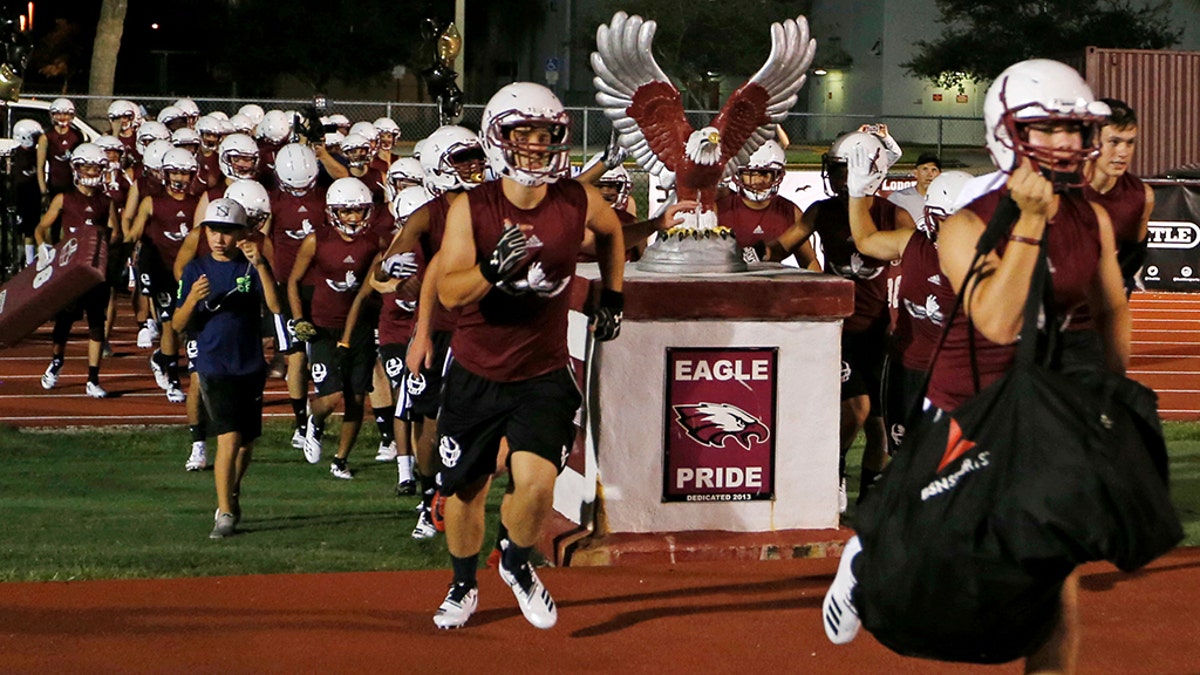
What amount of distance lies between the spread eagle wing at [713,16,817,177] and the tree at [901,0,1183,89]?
34.2m

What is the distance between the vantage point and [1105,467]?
4.01m

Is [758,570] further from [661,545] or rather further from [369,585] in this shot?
[369,585]

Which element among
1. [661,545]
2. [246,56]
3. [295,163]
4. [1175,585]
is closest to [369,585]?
[661,545]

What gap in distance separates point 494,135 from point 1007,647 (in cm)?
273

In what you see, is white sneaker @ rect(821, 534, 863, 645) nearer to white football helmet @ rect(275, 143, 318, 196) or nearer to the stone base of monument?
the stone base of monument

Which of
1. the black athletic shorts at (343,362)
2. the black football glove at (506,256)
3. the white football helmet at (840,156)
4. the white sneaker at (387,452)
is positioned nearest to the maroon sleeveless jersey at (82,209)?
the white sneaker at (387,452)

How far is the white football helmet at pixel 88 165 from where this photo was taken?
1523 cm

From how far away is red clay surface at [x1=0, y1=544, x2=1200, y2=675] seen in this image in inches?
232

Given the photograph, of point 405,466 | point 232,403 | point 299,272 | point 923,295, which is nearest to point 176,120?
point 299,272

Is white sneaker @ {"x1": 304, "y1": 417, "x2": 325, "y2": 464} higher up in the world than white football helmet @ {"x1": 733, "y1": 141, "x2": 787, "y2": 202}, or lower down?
lower down

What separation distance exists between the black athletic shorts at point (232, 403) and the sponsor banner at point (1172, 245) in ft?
48.8

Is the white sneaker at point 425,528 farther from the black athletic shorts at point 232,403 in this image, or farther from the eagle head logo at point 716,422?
the eagle head logo at point 716,422

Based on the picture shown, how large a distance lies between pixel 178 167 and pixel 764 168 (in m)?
5.91

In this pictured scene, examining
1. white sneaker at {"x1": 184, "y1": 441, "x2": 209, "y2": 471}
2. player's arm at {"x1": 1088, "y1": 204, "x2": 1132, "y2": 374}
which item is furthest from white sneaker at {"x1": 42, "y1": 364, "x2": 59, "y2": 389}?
player's arm at {"x1": 1088, "y1": 204, "x2": 1132, "y2": 374}
